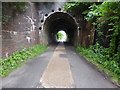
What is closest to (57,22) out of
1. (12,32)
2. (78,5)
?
(78,5)

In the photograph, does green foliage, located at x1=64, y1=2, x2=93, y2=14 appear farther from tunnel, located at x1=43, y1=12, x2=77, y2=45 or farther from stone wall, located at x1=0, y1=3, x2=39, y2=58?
stone wall, located at x1=0, y1=3, x2=39, y2=58

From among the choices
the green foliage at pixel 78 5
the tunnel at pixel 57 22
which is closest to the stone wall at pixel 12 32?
the green foliage at pixel 78 5

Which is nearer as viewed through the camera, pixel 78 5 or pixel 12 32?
pixel 12 32

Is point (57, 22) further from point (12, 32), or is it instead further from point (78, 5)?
point (12, 32)

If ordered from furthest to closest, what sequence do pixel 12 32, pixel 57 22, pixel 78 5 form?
pixel 57 22, pixel 78 5, pixel 12 32

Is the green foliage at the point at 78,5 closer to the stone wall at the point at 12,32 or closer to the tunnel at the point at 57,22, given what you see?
the tunnel at the point at 57,22

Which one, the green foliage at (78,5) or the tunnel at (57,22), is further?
the tunnel at (57,22)

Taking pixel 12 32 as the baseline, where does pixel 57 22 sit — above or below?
above

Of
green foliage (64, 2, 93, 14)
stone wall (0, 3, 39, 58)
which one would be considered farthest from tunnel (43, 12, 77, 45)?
stone wall (0, 3, 39, 58)

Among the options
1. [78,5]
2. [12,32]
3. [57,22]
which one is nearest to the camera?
[12,32]

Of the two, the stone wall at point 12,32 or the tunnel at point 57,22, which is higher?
the tunnel at point 57,22

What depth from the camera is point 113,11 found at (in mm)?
3258

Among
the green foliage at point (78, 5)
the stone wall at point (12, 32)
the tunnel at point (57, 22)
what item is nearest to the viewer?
the stone wall at point (12, 32)

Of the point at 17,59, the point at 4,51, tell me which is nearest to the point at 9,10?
the point at 4,51
